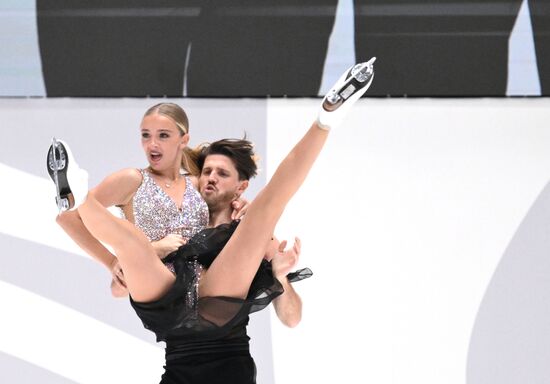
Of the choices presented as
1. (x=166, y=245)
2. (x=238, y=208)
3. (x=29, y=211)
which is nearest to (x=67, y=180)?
(x=166, y=245)

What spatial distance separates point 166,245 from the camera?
3.10 m

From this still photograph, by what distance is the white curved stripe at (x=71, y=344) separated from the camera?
4070 millimetres

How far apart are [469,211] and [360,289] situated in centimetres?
57

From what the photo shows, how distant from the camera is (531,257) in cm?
413

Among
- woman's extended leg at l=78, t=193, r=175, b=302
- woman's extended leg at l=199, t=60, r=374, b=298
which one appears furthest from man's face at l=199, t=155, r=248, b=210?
woman's extended leg at l=78, t=193, r=175, b=302

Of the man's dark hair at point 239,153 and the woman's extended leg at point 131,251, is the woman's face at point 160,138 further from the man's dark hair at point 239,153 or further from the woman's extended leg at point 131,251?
the woman's extended leg at point 131,251

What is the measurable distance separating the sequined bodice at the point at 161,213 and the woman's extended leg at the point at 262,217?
258 mm

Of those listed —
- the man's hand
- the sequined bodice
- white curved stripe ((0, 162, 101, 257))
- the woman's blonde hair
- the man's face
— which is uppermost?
white curved stripe ((0, 162, 101, 257))

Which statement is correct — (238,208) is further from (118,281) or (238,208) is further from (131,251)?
(131,251)

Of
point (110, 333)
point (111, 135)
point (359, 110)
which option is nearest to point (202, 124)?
point (111, 135)

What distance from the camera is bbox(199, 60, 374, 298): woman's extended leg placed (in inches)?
109

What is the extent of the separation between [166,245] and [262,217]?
41cm

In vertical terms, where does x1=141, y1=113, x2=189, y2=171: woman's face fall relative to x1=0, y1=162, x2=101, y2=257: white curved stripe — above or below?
below

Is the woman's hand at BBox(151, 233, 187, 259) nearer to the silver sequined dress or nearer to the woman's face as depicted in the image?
the silver sequined dress
